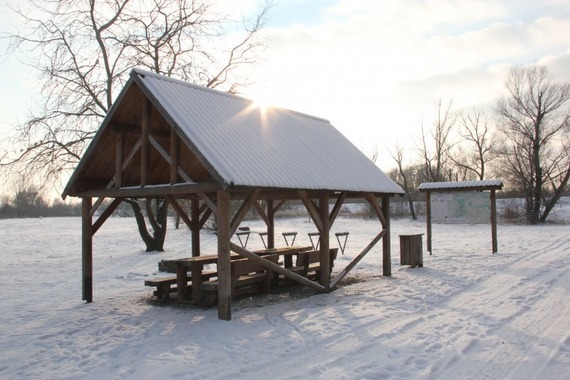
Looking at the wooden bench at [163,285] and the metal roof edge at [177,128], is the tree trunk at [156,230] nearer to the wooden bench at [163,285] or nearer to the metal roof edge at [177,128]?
the wooden bench at [163,285]

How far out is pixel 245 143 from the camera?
8.64 m

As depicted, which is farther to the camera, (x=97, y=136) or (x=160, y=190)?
(x=97, y=136)

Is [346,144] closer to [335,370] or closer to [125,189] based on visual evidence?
[125,189]

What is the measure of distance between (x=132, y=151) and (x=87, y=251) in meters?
2.41

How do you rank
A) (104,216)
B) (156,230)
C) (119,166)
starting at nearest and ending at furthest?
(119,166)
(104,216)
(156,230)

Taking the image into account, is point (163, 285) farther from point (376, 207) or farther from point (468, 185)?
point (468, 185)

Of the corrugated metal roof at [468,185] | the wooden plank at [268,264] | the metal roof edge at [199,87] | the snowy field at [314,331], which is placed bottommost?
the snowy field at [314,331]

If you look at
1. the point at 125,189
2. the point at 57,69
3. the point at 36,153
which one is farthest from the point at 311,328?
the point at 57,69

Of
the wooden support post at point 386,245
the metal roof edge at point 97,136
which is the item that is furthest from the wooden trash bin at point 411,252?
the metal roof edge at point 97,136

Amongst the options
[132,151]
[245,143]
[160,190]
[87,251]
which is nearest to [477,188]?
[245,143]

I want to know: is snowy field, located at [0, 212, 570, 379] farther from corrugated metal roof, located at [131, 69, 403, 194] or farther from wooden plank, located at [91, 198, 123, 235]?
corrugated metal roof, located at [131, 69, 403, 194]

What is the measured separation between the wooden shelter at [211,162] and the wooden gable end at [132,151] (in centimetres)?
2

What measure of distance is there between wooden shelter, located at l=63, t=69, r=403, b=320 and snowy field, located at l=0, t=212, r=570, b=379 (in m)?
0.82

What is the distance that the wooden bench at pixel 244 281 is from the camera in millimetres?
8461
